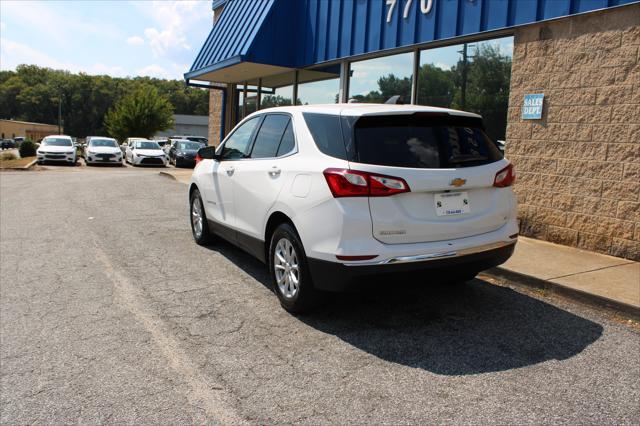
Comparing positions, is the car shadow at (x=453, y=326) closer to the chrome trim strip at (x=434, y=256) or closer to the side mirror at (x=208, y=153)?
the chrome trim strip at (x=434, y=256)

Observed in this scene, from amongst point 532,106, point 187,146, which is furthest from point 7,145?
point 532,106

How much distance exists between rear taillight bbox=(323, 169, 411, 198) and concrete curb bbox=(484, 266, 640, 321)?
2.25 metres

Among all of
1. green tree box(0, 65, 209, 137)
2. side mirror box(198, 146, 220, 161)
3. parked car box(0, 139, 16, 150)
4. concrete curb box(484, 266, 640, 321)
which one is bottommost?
parked car box(0, 139, 16, 150)

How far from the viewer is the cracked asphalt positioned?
3.07 metres

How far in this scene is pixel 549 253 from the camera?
6641 millimetres

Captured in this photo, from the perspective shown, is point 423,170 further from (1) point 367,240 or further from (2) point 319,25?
(2) point 319,25

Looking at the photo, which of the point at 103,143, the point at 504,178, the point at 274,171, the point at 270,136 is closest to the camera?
the point at 504,178

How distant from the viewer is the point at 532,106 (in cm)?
760

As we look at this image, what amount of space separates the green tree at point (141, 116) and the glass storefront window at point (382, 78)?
3870 centimetres

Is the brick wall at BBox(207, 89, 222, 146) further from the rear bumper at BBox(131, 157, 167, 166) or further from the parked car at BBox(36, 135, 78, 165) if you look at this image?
the parked car at BBox(36, 135, 78, 165)

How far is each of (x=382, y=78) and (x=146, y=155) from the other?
18.4 meters

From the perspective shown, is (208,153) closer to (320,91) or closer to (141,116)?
(320,91)

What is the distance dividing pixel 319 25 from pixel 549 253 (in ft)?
25.7

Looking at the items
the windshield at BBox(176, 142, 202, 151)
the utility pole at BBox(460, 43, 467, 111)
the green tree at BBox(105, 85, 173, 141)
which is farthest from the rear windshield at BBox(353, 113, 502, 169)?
the green tree at BBox(105, 85, 173, 141)
